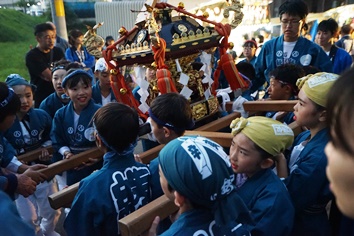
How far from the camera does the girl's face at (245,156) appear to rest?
1.31 metres

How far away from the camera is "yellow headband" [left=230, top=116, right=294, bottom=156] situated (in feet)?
4.23

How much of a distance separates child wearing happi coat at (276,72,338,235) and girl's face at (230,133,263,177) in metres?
0.17

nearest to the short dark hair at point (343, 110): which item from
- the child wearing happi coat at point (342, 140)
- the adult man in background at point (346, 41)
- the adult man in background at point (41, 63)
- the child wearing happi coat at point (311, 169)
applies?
the child wearing happi coat at point (342, 140)

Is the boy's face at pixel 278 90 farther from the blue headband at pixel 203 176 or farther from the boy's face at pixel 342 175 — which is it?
the boy's face at pixel 342 175

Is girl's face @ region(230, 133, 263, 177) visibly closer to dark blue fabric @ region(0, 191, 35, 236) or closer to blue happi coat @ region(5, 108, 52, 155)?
dark blue fabric @ region(0, 191, 35, 236)

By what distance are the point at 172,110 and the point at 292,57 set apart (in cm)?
174

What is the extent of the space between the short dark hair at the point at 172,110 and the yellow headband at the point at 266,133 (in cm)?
28

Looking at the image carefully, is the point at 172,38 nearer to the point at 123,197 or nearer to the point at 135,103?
the point at 135,103

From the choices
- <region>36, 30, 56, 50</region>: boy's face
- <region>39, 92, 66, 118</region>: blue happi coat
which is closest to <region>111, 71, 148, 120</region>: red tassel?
<region>39, 92, 66, 118</region>: blue happi coat

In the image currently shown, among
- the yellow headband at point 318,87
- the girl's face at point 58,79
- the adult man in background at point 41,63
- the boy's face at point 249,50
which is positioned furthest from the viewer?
the boy's face at point 249,50

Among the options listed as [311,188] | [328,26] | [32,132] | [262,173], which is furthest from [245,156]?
[328,26]

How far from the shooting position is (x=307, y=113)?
1464 millimetres

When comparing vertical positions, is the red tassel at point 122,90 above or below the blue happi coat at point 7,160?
above

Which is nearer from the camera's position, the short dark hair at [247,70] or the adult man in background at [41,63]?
the short dark hair at [247,70]
